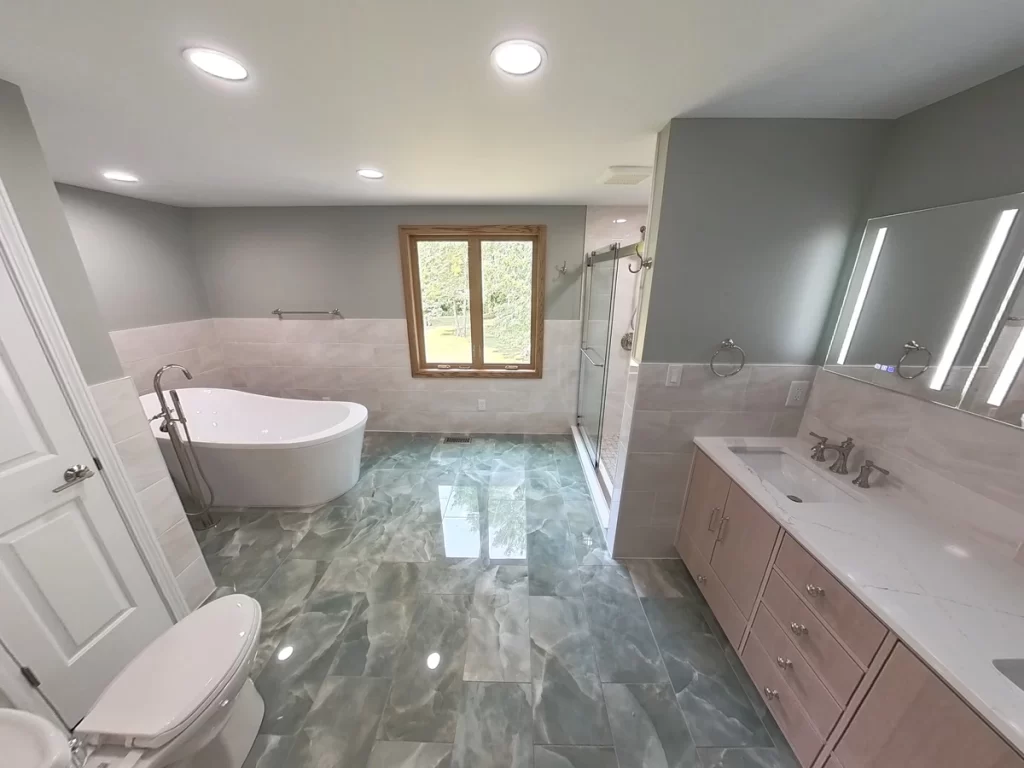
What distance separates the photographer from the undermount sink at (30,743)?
2.55ft

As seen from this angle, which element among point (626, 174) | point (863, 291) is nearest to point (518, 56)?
point (626, 174)

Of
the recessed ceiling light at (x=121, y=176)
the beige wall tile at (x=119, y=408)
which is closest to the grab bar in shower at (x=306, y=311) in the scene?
the recessed ceiling light at (x=121, y=176)

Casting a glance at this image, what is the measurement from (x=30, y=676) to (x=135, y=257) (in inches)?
111

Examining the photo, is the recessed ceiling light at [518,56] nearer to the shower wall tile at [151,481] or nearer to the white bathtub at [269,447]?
the shower wall tile at [151,481]

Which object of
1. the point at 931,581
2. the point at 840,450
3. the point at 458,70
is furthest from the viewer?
the point at 840,450

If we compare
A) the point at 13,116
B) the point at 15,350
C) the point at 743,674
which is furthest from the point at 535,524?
the point at 13,116

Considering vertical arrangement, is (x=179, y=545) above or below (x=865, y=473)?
below

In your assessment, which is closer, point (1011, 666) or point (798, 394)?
point (1011, 666)

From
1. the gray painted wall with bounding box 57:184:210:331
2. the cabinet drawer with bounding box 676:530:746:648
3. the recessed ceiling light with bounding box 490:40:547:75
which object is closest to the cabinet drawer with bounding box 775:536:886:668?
the cabinet drawer with bounding box 676:530:746:648

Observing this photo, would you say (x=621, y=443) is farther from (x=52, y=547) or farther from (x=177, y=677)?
(x=52, y=547)

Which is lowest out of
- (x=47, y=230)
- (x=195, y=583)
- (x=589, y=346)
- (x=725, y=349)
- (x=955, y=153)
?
(x=195, y=583)

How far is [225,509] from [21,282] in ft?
6.38

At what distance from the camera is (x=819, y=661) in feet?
3.42

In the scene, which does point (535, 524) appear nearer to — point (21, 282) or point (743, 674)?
point (743, 674)
